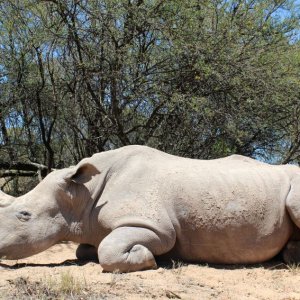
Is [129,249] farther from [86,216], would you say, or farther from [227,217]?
[227,217]

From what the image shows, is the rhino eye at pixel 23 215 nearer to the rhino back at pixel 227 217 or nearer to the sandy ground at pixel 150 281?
the sandy ground at pixel 150 281

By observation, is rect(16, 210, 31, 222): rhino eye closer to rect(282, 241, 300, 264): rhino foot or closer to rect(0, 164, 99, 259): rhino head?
rect(0, 164, 99, 259): rhino head

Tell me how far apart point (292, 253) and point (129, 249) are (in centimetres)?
189

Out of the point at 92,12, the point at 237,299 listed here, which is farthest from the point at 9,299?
the point at 92,12

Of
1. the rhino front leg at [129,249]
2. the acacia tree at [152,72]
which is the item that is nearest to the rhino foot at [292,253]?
the rhino front leg at [129,249]

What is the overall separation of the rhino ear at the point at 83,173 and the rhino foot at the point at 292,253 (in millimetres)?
2277

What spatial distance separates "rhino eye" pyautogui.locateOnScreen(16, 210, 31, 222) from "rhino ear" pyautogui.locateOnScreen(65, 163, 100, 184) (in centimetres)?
59

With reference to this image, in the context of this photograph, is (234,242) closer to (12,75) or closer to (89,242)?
(89,242)

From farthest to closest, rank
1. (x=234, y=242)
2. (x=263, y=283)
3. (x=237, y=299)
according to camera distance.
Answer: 1. (x=234, y=242)
2. (x=263, y=283)
3. (x=237, y=299)

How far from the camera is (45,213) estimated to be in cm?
652

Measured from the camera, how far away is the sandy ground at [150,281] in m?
4.55

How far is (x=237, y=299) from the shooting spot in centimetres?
484

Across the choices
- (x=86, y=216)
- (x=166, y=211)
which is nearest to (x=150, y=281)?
(x=166, y=211)

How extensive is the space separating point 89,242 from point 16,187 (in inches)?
224
